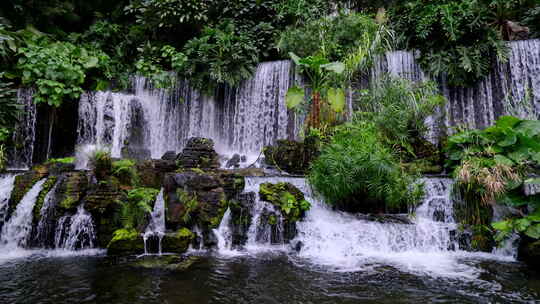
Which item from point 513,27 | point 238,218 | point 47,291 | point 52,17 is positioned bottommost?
point 47,291

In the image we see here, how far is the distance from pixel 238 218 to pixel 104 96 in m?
7.53

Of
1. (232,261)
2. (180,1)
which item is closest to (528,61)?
(232,261)

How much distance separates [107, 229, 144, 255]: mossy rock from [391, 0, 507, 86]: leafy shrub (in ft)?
30.5

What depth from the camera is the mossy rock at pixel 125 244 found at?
5.59 metres

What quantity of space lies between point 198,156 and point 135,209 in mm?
3177

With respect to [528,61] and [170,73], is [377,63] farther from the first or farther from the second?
[170,73]

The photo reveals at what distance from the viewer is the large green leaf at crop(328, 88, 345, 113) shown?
880cm

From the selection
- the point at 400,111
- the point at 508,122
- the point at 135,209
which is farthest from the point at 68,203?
the point at 508,122

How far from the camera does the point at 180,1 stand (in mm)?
13055

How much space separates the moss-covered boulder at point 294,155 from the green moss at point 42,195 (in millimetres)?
5110

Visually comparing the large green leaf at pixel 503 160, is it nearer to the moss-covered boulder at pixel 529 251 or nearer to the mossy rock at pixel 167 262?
the moss-covered boulder at pixel 529 251

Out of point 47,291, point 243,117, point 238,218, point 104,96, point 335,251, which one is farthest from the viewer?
A: point 243,117

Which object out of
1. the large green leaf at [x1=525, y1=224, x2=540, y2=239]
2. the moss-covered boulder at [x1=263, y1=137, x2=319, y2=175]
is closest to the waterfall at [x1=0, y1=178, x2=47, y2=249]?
the moss-covered boulder at [x1=263, y1=137, x2=319, y2=175]

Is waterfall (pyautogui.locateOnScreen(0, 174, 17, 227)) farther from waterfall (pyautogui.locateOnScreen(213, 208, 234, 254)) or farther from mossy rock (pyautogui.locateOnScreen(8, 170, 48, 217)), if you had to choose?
waterfall (pyautogui.locateOnScreen(213, 208, 234, 254))
